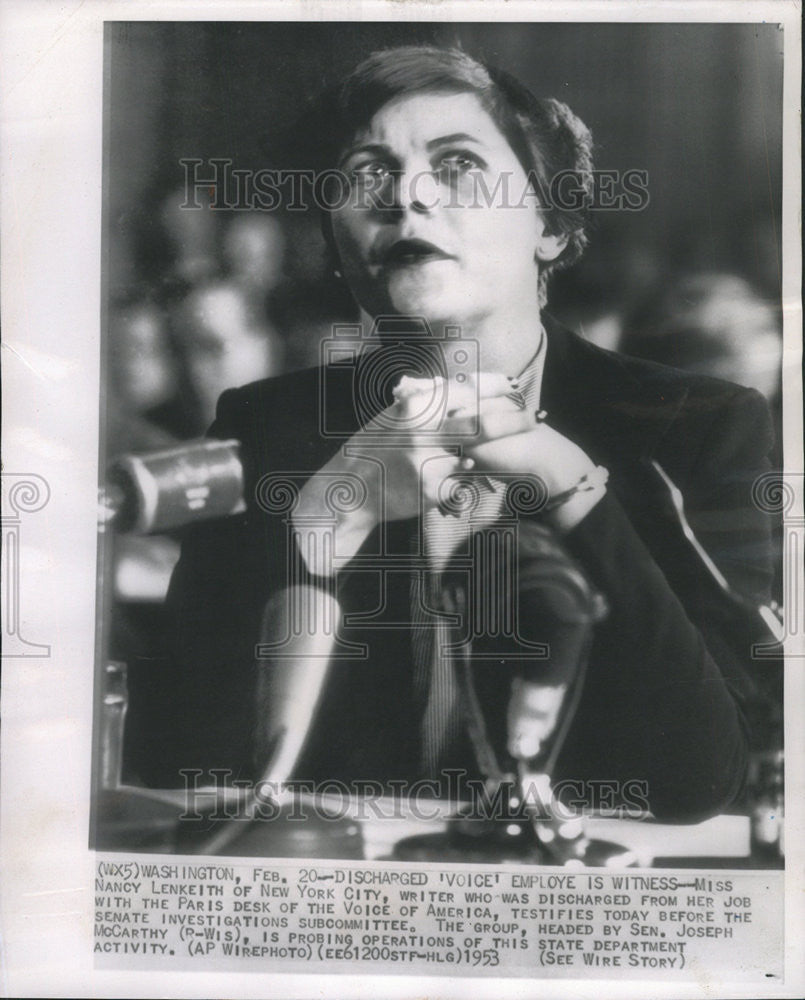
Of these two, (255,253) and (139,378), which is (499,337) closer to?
(255,253)

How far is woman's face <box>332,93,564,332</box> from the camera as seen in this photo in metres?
1.50

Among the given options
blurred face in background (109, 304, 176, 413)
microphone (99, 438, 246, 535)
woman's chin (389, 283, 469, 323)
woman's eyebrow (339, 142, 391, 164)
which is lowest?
microphone (99, 438, 246, 535)

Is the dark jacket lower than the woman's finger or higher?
lower

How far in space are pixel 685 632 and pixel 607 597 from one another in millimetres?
138

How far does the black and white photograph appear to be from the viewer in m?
1.47

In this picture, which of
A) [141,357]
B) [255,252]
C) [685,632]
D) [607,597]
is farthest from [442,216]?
[685,632]

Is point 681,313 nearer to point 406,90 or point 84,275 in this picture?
point 406,90

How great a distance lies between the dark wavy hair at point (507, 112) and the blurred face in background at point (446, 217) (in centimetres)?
2

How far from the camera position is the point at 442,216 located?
1498mm

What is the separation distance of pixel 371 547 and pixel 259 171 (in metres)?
0.66

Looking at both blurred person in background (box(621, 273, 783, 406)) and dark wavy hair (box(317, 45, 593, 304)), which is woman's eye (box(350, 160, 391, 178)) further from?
blurred person in background (box(621, 273, 783, 406))

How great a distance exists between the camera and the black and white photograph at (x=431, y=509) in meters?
1.47

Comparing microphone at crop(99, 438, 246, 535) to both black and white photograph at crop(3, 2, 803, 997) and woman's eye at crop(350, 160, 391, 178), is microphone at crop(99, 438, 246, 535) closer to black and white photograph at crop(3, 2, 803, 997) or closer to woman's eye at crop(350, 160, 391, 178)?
black and white photograph at crop(3, 2, 803, 997)

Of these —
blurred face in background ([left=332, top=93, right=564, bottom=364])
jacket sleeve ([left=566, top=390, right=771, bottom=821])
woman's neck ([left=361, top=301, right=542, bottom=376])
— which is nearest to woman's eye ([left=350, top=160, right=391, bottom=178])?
blurred face in background ([left=332, top=93, right=564, bottom=364])
